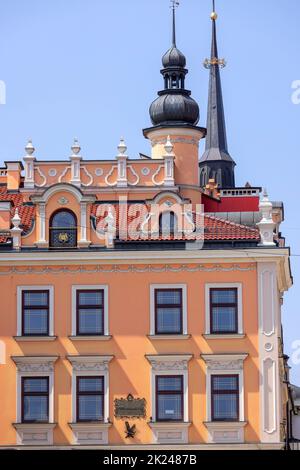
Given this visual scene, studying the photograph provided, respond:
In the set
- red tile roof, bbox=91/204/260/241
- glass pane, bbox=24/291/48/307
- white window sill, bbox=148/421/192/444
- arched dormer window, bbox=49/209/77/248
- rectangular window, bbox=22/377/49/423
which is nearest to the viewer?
white window sill, bbox=148/421/192/444

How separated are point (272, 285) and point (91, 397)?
777 centimetres

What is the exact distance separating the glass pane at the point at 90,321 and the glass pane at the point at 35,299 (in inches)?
57.1

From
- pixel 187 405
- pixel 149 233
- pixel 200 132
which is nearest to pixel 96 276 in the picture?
pixel 149 233

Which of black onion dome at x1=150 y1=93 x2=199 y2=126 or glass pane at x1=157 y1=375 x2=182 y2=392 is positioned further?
black onion dome at x1=150 y1=93 x2=199 y2=126

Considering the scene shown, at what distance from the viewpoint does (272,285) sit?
53.8 metres

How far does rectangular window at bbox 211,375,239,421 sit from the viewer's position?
52688mm

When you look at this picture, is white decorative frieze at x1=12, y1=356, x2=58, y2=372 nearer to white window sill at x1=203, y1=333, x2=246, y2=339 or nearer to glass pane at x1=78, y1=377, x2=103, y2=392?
glass pane at x1=78, y1=377, x2=103, y2=392

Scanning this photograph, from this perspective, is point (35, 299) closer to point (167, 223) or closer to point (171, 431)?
point (167, 223)

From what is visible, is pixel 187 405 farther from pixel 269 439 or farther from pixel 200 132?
pixel 200 132

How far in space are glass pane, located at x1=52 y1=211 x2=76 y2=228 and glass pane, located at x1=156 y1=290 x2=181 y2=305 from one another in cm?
420

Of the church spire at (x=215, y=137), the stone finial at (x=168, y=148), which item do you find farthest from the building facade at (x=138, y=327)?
the church spire at (x=215, y=137)

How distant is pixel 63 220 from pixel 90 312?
3.65 meters

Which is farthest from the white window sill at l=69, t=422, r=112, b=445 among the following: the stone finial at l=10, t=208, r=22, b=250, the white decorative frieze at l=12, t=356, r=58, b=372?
the stone finial at l=10, t=208, r=22, b=250

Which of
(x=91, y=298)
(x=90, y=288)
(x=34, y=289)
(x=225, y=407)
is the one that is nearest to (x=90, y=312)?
(x=91, y=298)
